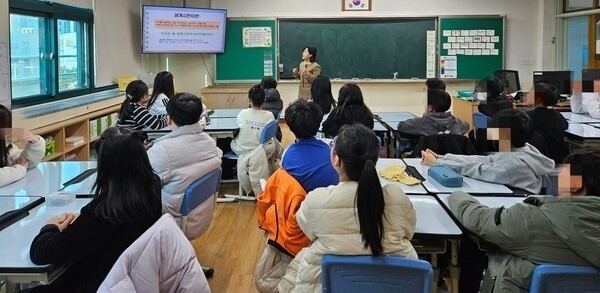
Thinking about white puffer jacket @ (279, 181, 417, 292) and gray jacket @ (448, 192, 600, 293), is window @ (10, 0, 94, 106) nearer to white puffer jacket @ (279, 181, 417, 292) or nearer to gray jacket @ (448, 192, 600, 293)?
white puffer jacket @ (279, 181, 417, 292)

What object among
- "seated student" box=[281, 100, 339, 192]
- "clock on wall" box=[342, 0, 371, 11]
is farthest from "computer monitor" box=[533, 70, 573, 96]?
"seated student" box=[281, 100, 339, 192]

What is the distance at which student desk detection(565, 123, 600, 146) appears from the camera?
4004 millimetres

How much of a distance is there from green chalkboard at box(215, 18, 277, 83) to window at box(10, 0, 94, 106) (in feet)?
9.15


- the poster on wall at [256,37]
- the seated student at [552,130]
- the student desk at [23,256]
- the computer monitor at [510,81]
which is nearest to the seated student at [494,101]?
the seated student at [552,130]

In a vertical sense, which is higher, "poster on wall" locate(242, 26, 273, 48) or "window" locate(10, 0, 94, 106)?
"poster on wall" locate(242, 26, 273, 48)

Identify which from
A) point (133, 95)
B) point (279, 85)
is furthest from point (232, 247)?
point (279, 85)

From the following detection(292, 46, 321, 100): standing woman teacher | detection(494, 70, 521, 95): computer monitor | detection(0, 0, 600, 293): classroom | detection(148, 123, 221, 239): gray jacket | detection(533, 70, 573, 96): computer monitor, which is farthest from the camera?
detection(292, 46, 321, 100): standing woman teacher

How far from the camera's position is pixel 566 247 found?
1717 mm

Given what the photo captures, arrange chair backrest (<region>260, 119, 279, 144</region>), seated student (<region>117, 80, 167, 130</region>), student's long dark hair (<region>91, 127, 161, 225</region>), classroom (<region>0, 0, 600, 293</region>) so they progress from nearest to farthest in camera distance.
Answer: student's long dark hair (<region>91, 127, 161, 225</region>) < classroom (<region>0, 0, 600, 293</region>) < chair backrest (<region>260, 119, 279, 144</region>) < seated student (<region>117, 80, 167, 130</region>)

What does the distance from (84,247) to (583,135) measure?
3.69 metres

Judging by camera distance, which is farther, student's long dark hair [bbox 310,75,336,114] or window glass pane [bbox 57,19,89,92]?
window glass pane [bbox 57,19,89,92]

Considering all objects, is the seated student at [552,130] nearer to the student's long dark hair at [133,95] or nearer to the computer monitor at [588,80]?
the computer monitor at [588,80]

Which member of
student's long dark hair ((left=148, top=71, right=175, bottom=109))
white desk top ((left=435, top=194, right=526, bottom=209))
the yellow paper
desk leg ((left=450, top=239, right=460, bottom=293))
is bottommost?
desk leg ((left=450, top=239, right=460, bottom=293))

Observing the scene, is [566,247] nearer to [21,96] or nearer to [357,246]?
[357,246]
